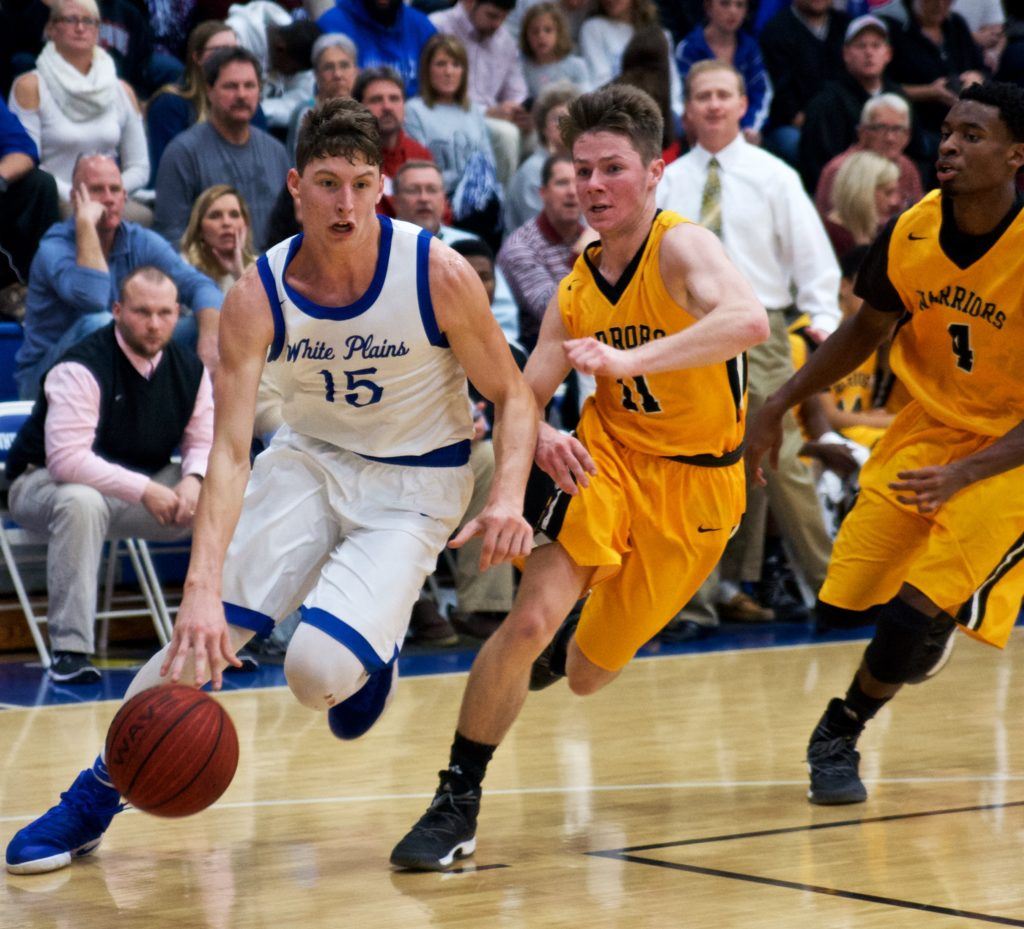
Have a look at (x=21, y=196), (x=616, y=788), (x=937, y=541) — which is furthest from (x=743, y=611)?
(x=21, y=196)

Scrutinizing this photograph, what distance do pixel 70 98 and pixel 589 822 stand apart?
569cm

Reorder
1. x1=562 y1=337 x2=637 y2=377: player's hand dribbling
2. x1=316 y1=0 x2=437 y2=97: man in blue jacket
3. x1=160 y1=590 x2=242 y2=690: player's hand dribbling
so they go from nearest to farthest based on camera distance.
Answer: x1=160 y1=590 x2=242 y2=690: player's hand dribbling
x1=562 y1=337 x2=637 y2=377: player's hand dribbling
x1=316 y1=0 x2=437 y2=97: man in blue jacket

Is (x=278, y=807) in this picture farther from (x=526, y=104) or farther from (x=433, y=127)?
(x=526, y=104)

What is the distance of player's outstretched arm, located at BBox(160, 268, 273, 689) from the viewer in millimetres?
3711

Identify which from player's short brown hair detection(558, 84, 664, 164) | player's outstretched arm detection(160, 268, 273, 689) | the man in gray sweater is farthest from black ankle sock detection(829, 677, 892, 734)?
the man in gray sweater

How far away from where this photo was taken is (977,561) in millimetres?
4711

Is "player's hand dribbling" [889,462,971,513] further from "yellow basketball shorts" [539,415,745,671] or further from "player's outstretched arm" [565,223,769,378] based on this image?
"player's outstretched arm" [565,223,769,378]

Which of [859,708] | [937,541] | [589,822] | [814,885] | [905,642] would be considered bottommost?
[589,822]

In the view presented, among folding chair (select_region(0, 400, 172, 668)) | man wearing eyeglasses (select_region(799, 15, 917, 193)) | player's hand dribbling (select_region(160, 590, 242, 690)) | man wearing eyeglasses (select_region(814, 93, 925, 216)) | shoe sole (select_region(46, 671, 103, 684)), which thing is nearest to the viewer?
player's hand dribbling (select_region(160, 590, 242, 690))

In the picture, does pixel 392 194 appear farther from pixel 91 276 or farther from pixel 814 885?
pixel 814 885

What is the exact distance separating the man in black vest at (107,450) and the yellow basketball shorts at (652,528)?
301 cm

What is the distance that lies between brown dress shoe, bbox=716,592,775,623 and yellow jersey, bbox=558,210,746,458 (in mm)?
4111

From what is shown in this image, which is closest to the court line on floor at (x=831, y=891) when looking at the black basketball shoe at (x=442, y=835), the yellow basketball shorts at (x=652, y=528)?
the black basketball shoe at (x=442, y=835)

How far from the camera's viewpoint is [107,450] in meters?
7.53
